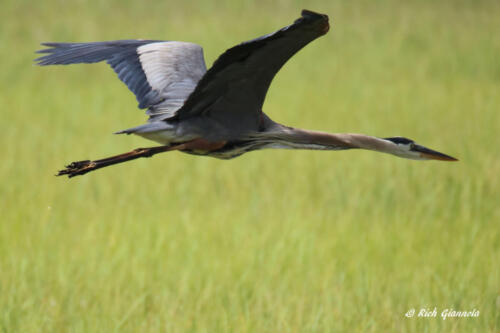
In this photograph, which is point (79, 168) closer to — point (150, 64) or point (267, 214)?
point (150, 64)

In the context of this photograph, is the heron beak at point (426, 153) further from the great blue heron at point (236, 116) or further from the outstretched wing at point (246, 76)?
the outstretched wing at point (246, 76)

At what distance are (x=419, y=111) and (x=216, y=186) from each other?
2.94m

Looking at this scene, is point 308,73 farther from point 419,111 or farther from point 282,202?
point 282,202

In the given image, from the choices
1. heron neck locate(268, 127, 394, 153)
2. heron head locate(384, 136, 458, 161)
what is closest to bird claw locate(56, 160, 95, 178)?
heron neck locate(268, 127, 394, 153)

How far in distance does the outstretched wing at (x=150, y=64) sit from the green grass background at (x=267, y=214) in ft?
3.58

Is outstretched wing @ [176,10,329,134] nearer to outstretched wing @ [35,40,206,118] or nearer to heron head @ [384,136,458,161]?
outstretched wing @ [35,40,206,118]

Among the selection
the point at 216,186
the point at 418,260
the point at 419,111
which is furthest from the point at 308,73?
the point at 418,260

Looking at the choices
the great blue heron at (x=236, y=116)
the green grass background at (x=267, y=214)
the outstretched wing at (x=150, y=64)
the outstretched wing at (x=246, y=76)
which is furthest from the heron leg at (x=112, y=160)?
the green grass background at (x=267, y=214)

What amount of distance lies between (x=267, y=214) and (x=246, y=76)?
2.86 meters

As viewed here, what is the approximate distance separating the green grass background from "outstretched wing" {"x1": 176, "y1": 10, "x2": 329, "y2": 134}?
1.16m

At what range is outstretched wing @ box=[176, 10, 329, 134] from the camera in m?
2.36

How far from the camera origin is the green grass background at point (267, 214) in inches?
148

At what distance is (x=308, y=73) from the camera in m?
10.2

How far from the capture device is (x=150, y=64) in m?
3.35
